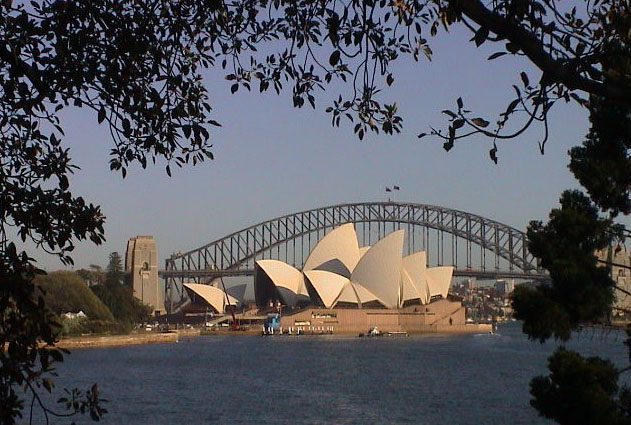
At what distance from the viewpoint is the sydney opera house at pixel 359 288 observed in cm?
8038

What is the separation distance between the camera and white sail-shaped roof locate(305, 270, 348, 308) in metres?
82.1

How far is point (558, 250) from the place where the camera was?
11.7 m

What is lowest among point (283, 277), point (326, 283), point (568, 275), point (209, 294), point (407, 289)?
point (568, 275)

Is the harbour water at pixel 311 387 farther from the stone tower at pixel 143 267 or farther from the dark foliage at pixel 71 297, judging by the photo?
the stone tower at pixel 143 267

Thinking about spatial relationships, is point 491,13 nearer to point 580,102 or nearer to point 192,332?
point 580,102

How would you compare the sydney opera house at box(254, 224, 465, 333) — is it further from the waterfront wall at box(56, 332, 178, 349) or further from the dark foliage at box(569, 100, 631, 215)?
the dark foliage at box(569, 100, 631, 215)

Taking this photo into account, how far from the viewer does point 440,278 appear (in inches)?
3541

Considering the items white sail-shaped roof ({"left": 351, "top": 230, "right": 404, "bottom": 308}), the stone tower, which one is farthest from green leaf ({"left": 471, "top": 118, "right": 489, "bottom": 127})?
the stone tower

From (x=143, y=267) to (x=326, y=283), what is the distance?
25.0 meters

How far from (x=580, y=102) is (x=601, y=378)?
771cm

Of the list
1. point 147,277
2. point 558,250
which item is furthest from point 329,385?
point 147,277

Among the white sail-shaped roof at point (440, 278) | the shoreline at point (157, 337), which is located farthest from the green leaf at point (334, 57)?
the white sail-shaped roof at point (440, 278)

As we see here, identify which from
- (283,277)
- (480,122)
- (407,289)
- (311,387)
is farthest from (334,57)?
(283,277)

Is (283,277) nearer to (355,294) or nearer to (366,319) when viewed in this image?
(366,319)
